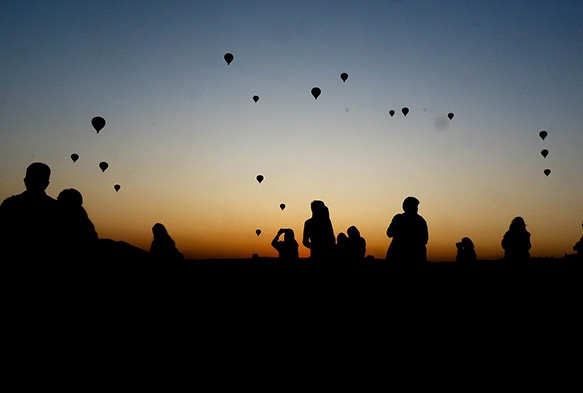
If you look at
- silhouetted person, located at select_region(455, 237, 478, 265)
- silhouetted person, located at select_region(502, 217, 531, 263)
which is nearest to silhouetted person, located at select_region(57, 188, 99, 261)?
silhouetted person, located at select_region(502, 217, 531, 263)

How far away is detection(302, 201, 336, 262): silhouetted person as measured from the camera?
1061cm

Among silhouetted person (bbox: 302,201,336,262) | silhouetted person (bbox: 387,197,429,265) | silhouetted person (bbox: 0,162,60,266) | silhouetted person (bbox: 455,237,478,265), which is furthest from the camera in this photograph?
silhouetted person (bbox: 455,237,478,265)

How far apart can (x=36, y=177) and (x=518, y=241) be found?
10761mm

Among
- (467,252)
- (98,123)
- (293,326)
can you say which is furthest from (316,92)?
(293,326)

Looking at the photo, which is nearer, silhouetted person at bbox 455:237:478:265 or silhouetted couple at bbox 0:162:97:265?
silhouetted couple at bbox 0:162:97:265

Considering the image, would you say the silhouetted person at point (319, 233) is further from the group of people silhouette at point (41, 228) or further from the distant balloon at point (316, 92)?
the distant balloon at point (316, 92)

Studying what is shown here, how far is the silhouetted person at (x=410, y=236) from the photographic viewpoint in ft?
31.2

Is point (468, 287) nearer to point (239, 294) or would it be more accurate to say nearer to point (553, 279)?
point (553, 279)

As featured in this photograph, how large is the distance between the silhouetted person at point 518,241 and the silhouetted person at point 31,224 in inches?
413

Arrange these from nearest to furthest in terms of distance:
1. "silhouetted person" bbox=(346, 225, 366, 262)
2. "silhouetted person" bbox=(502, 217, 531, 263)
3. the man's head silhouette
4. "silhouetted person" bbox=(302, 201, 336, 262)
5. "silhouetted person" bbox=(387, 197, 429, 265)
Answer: the man's head silhouette, "silhouetted person" bbox=(387, 197, 429, 265), "silhouetted person" bbox=(302, 201, 336, 262), "silhouetted person" bbox=(502, 217, 531, 263), "silhouetted person" bbox=(346, 225, 366, 262)

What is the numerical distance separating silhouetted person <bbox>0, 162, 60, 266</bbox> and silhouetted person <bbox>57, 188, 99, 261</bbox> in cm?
7

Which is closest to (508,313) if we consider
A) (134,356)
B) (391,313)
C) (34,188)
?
(391,313)

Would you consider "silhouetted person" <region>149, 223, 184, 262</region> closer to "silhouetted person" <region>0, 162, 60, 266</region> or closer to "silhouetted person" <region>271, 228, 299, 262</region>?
"silhouetted person" <region>271, 228, 299, 262</region>

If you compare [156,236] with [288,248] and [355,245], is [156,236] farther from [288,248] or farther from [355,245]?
[355,245]
